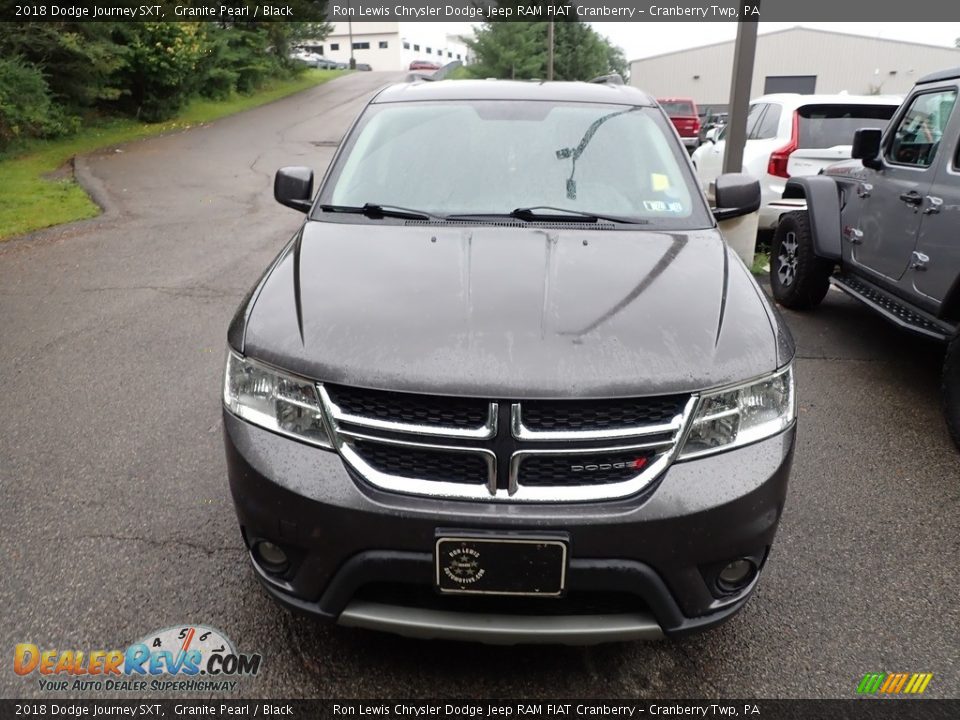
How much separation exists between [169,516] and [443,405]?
1765mm

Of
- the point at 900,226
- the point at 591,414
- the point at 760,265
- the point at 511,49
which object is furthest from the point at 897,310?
the point at 511,49

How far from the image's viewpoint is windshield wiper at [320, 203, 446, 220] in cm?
290

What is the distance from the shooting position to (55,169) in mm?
12102

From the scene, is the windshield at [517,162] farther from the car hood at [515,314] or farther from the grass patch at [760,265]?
the grass patch at [760,265]

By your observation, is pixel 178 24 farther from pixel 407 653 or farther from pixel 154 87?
pixel 407 653

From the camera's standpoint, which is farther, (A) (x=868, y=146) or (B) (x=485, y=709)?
(A) (x=868, y=146)

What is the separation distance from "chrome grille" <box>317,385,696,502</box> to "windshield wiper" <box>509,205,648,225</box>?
3.70 feet

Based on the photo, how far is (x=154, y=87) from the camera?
17.2 metres

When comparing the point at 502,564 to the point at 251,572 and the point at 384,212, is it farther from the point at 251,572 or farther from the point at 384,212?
the point at 384,212

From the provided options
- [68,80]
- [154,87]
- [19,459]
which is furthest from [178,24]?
[19,459]

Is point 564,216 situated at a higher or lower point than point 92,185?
higher

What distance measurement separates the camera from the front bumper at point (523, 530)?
1882 millimetres

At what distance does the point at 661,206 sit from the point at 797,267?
3.34 m

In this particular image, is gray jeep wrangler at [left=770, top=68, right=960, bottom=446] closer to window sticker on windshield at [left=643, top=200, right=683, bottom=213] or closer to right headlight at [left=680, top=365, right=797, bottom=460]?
window sticker on windshield at [left=643, top=200, right=683, bottom=213]
